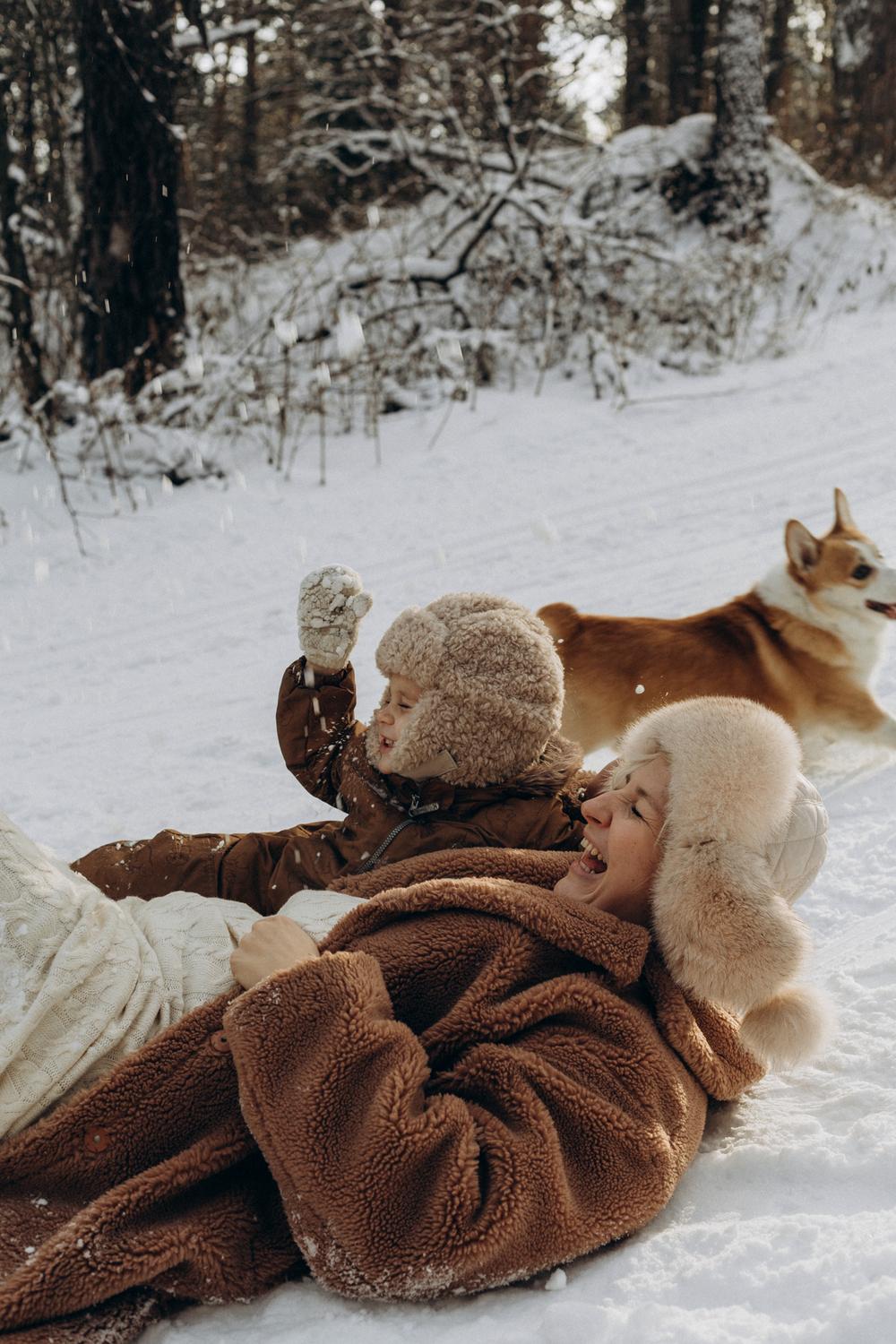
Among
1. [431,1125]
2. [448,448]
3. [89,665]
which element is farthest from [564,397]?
[431,1125]

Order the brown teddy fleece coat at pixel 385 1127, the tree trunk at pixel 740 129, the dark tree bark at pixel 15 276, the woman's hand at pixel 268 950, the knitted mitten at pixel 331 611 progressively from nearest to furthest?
the brown teddy fleece coat at pixel 385 1127, the woman's hand at pixel 268 950, the knitted mitten at pixel 331 611, the dark tree bark at pixel 15 276, the tree trunk at pixel 740 129

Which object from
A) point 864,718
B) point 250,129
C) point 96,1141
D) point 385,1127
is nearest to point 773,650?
point 864,718

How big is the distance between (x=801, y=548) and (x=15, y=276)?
20.0 ft

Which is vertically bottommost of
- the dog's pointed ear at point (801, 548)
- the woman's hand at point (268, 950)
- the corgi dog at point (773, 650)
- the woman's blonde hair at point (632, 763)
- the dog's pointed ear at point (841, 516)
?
the corgi dog at point (773, 650)

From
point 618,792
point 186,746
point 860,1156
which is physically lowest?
point 186,746

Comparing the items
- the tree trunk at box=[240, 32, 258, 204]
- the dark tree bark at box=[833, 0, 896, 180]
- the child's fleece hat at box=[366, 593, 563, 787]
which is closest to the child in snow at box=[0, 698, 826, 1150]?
the child's fleece hat at box=[366, 593, 563, 787]

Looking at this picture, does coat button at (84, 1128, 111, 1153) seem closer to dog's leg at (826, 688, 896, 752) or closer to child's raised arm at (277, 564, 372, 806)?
child's raised arm at (277, 564, 372, 806)

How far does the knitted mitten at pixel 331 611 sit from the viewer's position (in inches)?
106

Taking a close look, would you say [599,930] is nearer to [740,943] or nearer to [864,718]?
[740,943]

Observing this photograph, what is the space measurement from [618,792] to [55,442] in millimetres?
5544

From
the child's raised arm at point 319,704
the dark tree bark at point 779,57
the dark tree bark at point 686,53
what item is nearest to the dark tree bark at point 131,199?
the child's raised arm at point 319,704

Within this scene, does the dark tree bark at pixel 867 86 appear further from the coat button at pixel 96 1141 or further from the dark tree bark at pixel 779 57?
the coat button at pixel 96 1141

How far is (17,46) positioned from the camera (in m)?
8.23

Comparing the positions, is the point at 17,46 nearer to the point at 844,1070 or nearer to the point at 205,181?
the point at 205,181
